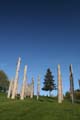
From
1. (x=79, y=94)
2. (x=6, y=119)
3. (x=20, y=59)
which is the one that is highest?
Answer: (x=20, y=59)

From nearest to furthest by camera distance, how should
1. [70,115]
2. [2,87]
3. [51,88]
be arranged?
1. [70,115]
2. [51,88]
3. [2,87]

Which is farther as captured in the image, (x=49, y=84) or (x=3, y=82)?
(x=3, y=82)

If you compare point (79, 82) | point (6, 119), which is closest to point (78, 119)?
point (6, 119)

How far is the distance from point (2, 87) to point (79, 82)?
41.2 meters

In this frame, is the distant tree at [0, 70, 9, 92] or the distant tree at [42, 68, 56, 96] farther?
the distant tree at [0, 70, 9, 92]

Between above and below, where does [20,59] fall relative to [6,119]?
above

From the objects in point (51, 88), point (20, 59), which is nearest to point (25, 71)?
point (20, 59)

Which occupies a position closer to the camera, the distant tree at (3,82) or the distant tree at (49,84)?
the distant tree at (49,84)

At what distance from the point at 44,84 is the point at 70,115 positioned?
5845 cm

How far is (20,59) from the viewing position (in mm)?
43812

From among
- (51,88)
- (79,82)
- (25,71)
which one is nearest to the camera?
(25,71)

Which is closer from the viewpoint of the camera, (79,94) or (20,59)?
(20,59)

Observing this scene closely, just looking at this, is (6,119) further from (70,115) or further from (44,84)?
(44,84)

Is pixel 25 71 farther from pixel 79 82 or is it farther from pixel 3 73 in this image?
pixel 3 73
